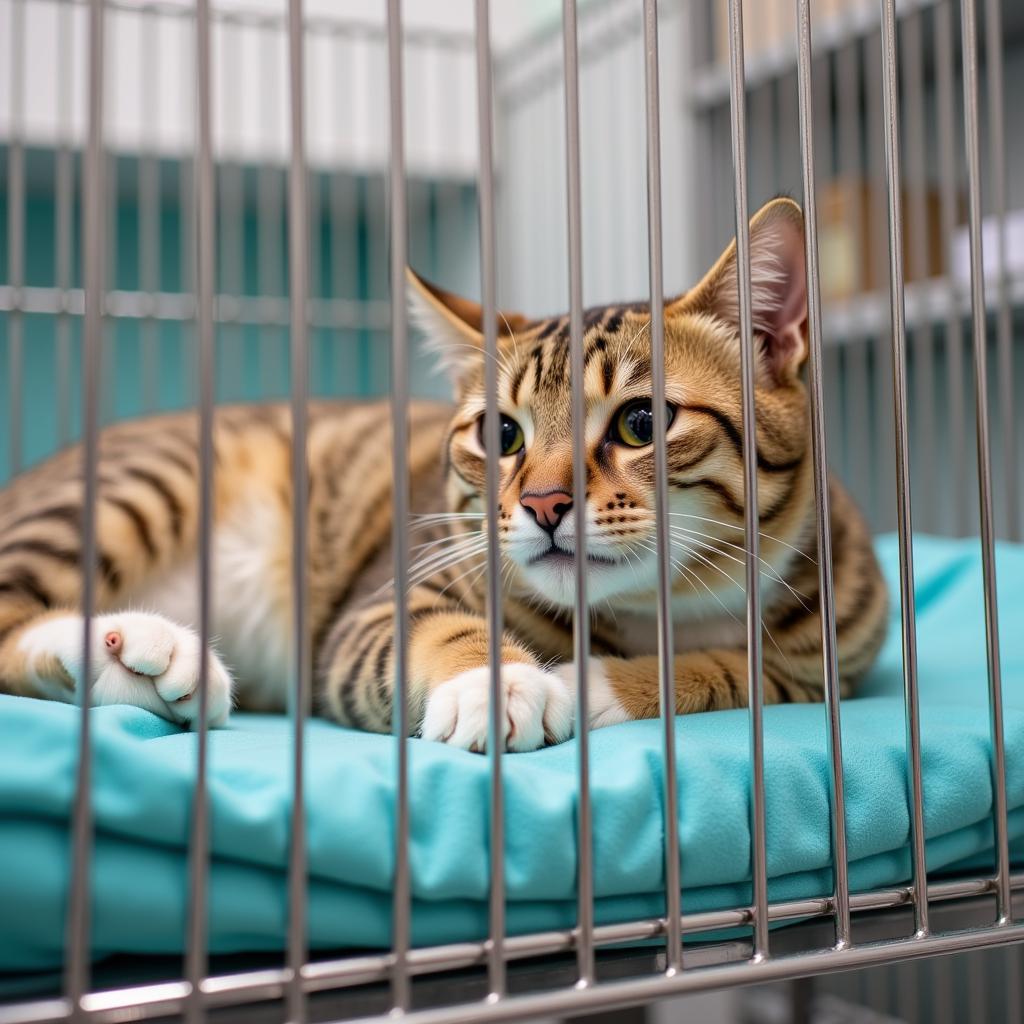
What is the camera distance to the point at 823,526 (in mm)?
516

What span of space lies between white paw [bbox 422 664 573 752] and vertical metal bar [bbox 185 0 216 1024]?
0.22 meters

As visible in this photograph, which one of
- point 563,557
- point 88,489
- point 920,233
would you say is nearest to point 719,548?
point 563,557

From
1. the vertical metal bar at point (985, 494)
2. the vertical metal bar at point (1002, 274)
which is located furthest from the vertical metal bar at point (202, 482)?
the vertical metal bar at point (1002, 274)

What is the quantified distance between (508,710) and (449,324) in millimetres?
351

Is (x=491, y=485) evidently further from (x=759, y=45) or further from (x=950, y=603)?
(x=759, y=45)

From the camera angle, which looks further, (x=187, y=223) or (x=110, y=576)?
(x=187, y=223)

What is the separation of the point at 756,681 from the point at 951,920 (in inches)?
9.8

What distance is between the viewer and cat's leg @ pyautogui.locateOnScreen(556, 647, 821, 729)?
2.19 feet

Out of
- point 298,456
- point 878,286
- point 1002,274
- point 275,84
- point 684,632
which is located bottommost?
point 684,632

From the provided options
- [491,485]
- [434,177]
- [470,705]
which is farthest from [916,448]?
[491,485]

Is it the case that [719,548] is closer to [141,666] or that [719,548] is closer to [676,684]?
[676,684]

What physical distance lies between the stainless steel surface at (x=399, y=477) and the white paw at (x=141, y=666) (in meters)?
0.22

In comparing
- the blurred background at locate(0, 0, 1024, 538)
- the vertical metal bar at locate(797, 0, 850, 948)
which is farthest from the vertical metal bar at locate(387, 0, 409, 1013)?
the blurred background at locate(0, 0, 1024, 538)

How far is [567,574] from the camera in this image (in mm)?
670
